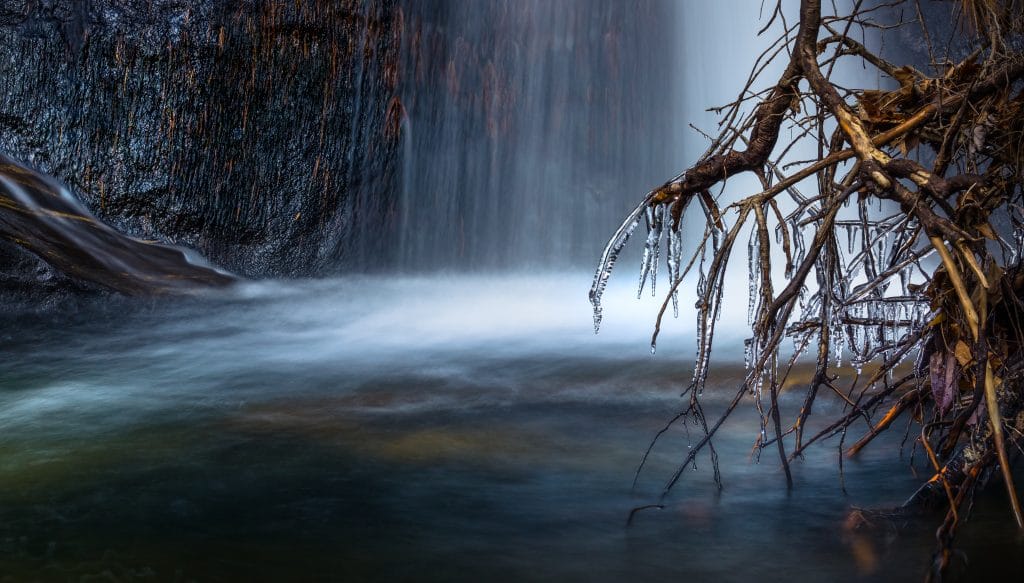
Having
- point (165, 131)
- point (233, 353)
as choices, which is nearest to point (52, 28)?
point (165, 131)

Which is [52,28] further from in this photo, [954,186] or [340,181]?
[954,186]

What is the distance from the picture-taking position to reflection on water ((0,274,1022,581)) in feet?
9.31

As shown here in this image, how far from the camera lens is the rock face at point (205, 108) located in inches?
378

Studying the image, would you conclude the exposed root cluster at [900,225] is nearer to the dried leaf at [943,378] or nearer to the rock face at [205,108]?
the dried leaf at [943,378]

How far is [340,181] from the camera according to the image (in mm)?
10188

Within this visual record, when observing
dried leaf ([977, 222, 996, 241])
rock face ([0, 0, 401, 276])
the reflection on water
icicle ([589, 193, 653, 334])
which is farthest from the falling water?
dried leaf ([977, 222, 996, 241])

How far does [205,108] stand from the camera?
31.9 feet

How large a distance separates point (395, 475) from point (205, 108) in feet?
23.1

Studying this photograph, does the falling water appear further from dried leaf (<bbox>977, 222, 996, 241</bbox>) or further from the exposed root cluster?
dried leaf (<bbox>977, 222, 996, 241</bbox>)

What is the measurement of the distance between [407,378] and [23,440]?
2.03 m

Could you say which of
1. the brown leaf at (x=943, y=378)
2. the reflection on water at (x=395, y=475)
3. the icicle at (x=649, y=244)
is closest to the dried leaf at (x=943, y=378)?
the brown leaf at (x=943, y=378)

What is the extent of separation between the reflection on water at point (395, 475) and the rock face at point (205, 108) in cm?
342

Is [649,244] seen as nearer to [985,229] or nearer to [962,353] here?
[985,229]

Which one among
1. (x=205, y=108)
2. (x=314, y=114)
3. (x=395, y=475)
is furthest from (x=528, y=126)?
(x=395, y=475)
